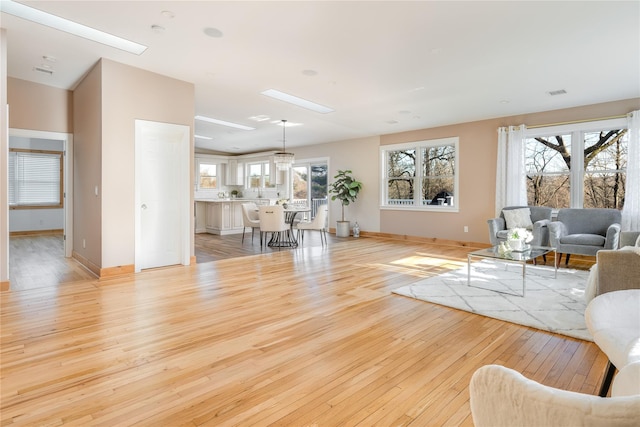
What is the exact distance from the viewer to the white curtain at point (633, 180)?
5.47 metres

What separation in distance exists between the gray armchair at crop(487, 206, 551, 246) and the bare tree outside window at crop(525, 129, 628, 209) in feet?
1.89

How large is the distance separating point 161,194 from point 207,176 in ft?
23.4

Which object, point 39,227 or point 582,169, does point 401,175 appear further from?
point 39,227

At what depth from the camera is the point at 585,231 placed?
18.1ft

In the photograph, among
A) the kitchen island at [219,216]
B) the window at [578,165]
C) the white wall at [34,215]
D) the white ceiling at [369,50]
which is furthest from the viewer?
the kitchen island at [219,216]

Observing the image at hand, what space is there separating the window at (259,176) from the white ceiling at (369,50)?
5.39 m

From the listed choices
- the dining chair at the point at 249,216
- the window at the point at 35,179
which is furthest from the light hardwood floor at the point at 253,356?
the window at the point at 35,179

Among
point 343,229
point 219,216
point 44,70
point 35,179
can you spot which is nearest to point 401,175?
point 343,229

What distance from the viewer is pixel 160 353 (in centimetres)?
240

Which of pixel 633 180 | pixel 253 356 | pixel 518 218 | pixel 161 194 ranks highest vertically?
pixel 633 180

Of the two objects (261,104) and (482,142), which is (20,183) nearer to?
(261,104)

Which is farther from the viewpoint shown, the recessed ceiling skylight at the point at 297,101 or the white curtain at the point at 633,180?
the recessed ceiling skylight at the point at 297,101

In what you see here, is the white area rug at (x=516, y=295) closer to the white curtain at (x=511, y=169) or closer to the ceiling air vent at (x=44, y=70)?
the white curtain at (x=511, y=169)

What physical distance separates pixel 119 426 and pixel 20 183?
1003 centimetres
